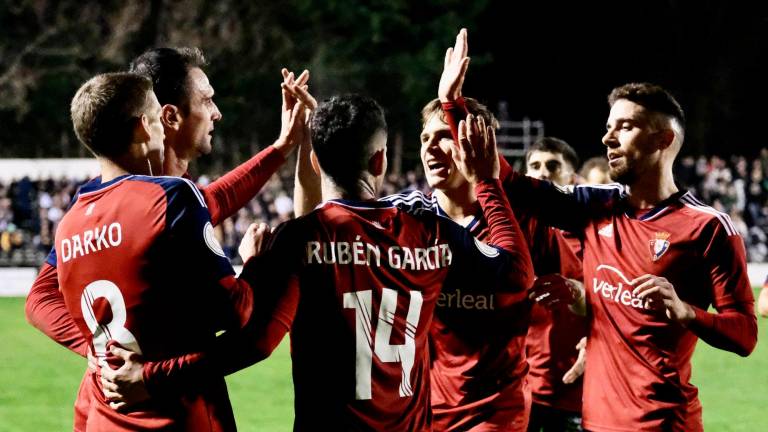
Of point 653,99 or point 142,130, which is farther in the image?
point 653,99

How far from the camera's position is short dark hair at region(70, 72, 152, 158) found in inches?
124

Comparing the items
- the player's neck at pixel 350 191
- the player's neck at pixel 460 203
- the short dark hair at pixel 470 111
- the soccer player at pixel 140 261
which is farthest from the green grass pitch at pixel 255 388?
the player's neck at pixel 350 191

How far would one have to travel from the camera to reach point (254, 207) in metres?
21.5

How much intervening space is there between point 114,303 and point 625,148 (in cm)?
219

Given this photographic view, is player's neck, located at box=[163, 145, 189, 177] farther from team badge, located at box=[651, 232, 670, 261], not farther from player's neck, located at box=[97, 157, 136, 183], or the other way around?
team badge, located at box=[651, 232, 670, 261]

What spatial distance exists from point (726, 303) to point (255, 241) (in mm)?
1856

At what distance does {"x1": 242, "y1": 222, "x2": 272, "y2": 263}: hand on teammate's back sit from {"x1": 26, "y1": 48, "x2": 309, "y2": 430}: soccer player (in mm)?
455

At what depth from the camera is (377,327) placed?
327cm

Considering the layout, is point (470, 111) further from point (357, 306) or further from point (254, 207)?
point (254, 207)

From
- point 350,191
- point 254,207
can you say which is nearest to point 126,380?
point 350,191

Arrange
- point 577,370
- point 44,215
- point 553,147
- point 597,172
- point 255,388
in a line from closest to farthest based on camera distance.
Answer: point 577,370 < point 553,147 < point 597,172 < point 255,388 < point 44,215

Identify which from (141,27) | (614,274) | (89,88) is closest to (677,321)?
(614,274)

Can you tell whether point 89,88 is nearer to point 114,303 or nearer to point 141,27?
point 114,303

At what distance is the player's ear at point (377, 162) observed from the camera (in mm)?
3286
